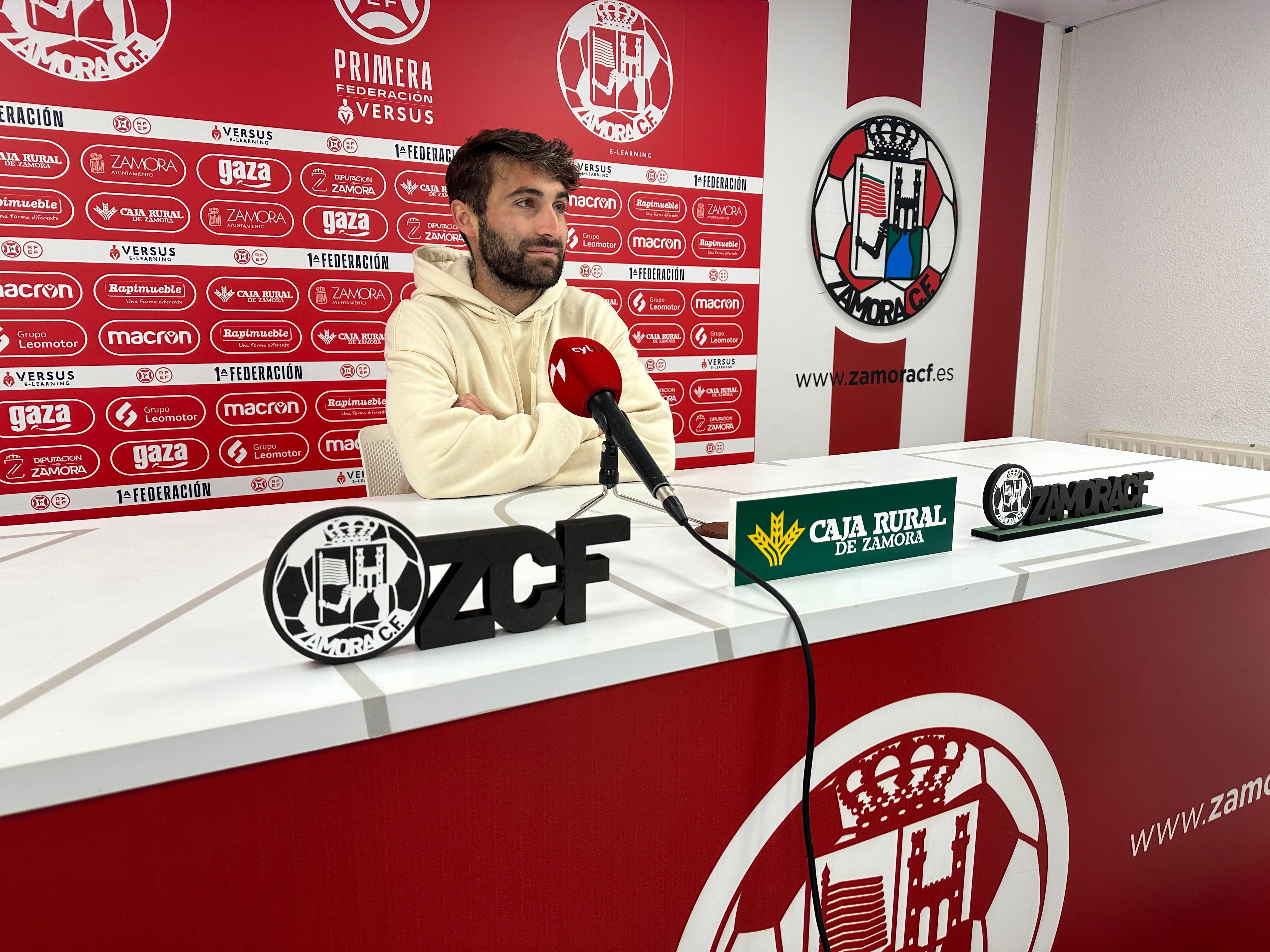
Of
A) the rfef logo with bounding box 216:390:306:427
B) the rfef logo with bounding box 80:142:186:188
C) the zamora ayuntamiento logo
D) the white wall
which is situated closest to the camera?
the rfef logo with bounding box 80:142:186:188

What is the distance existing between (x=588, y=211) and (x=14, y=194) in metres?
1.51

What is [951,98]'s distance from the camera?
3166 mm

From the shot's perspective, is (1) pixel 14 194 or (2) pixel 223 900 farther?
(1) pixel 14 194

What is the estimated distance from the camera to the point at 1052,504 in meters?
1.03

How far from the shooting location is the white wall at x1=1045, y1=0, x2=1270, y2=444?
280 cm

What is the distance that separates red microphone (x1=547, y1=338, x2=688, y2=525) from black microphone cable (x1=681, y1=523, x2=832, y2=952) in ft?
0.36

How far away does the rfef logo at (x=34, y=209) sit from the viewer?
1952 mm

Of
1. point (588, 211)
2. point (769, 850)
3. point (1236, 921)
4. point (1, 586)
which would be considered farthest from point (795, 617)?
point (588, 211)

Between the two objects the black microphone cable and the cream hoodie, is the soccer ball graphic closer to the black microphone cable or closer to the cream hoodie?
the black microphone cable

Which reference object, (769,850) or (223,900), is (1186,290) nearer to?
(769,850)

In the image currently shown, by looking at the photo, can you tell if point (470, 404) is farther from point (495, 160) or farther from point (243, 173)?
point (243, 173)

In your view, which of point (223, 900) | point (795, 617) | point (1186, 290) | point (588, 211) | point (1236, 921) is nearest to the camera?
point (223, 900)

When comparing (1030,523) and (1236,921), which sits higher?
(1030,523)

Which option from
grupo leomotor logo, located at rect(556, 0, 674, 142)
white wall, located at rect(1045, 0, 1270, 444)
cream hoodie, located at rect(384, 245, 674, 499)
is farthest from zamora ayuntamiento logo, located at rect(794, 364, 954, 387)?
cream hoodie, located at rect(384, 245, 674, 499)
